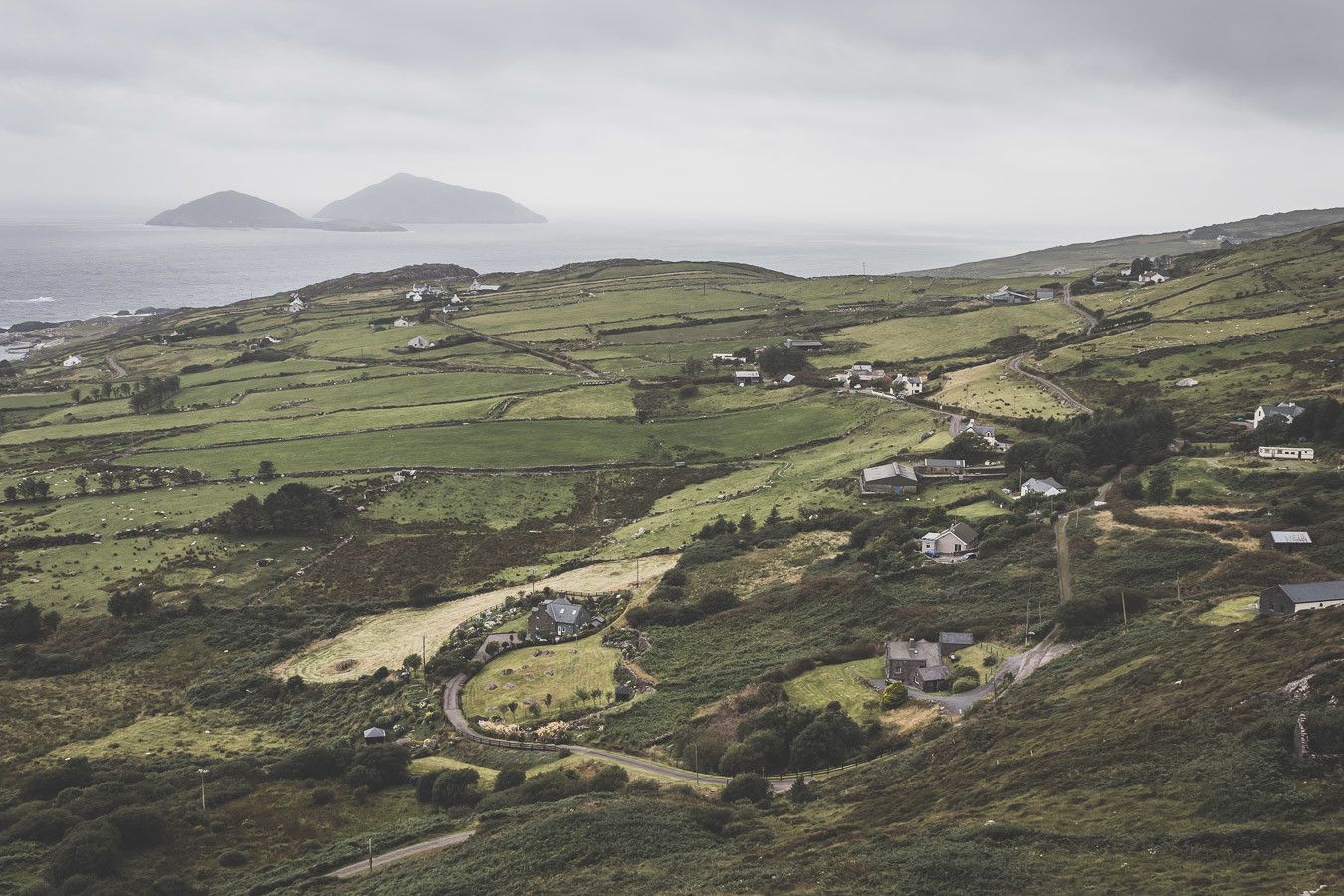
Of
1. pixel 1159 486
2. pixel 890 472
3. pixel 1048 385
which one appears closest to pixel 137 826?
pixel 890 472

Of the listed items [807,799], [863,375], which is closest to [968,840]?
[807,799]

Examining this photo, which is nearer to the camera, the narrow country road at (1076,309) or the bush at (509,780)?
the bush at (509,780)

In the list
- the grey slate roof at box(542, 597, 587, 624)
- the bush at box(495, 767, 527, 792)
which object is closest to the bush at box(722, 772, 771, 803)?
the bush at box(495, 767, 527, 792)

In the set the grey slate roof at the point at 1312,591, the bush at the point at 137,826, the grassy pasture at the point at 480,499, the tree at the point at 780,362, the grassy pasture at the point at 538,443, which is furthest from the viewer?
the tree at the point at 780,362

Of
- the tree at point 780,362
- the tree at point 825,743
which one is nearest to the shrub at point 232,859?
the tree at point 825,743

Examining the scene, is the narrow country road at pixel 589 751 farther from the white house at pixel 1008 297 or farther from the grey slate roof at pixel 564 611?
the white house at pixel 1008 297

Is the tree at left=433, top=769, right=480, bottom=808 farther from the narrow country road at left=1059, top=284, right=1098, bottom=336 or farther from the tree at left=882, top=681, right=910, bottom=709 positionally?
the narrow country road at left=1059, top=284, right=1098, bottom=336

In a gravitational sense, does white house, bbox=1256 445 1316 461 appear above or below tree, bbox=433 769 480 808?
above
